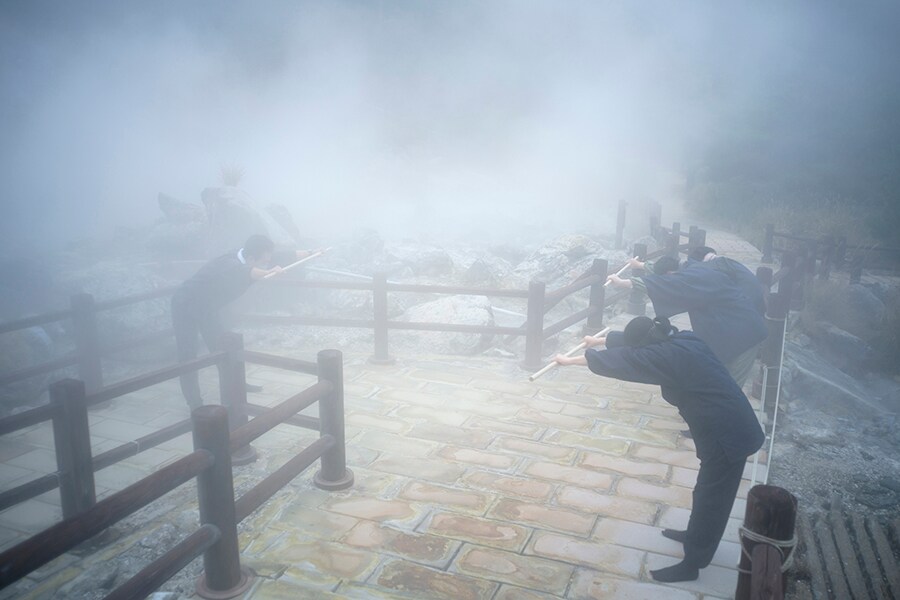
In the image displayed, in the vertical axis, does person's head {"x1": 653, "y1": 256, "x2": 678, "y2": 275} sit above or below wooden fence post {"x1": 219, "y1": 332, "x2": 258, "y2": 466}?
above

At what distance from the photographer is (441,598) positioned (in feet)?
9.57

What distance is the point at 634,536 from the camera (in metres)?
3.46

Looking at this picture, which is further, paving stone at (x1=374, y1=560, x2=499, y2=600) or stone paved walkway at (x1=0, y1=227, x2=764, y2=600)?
stone paved walkway at (x1=0, y1=227, x2=764, y2=600)

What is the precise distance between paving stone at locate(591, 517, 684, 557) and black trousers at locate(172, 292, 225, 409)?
3.49 meters

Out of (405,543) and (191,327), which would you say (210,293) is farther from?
(405,543)

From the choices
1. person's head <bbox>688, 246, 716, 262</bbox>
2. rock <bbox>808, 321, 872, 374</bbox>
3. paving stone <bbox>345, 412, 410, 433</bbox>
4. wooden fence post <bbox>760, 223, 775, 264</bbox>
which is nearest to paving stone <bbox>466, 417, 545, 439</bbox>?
paving stone <bbox>345, 412, 410, 433</bbox>

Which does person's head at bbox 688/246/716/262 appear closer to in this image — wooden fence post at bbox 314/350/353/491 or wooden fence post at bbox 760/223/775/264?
wooden fence post at bbox 314/350/353/491

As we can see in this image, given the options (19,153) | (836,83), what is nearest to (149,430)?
(19,153)

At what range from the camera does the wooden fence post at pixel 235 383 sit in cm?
410

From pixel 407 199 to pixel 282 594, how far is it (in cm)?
1705

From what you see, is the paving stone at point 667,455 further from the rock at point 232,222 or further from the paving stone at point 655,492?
the rock at point 232,222

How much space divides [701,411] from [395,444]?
7.67 feet

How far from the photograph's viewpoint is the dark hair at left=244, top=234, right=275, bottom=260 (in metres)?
5.49

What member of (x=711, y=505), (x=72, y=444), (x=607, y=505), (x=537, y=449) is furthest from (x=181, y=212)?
(x=711, y=505)
